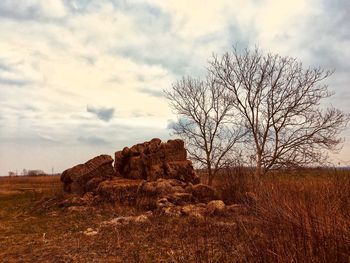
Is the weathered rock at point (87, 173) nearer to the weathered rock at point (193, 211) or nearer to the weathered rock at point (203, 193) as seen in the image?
the weathered rock at point (203, 193)

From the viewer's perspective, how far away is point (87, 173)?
69.1 ft

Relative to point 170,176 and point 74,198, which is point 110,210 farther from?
point 170,176

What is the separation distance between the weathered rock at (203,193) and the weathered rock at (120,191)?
2744 mm

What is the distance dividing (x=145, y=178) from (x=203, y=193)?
4063 mm

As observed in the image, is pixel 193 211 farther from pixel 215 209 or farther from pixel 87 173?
pixel 87 173

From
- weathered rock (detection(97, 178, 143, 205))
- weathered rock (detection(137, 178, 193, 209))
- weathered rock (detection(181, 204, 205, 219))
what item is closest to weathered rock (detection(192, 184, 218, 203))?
weathered rock (detection(137, 178, 193, 209))

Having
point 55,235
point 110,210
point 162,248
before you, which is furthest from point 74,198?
point 162,248

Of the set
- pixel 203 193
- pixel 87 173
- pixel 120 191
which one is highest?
pixel 87 173

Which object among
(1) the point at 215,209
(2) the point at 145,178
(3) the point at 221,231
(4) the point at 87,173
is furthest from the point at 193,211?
(4) the point at 87,173

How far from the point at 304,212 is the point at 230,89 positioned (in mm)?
22680

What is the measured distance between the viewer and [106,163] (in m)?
21.2

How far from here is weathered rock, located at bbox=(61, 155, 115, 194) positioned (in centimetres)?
2081

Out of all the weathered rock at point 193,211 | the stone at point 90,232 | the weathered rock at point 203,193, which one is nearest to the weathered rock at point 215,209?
the weathered rock at point 193,211

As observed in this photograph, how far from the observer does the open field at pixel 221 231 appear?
4.94 m
